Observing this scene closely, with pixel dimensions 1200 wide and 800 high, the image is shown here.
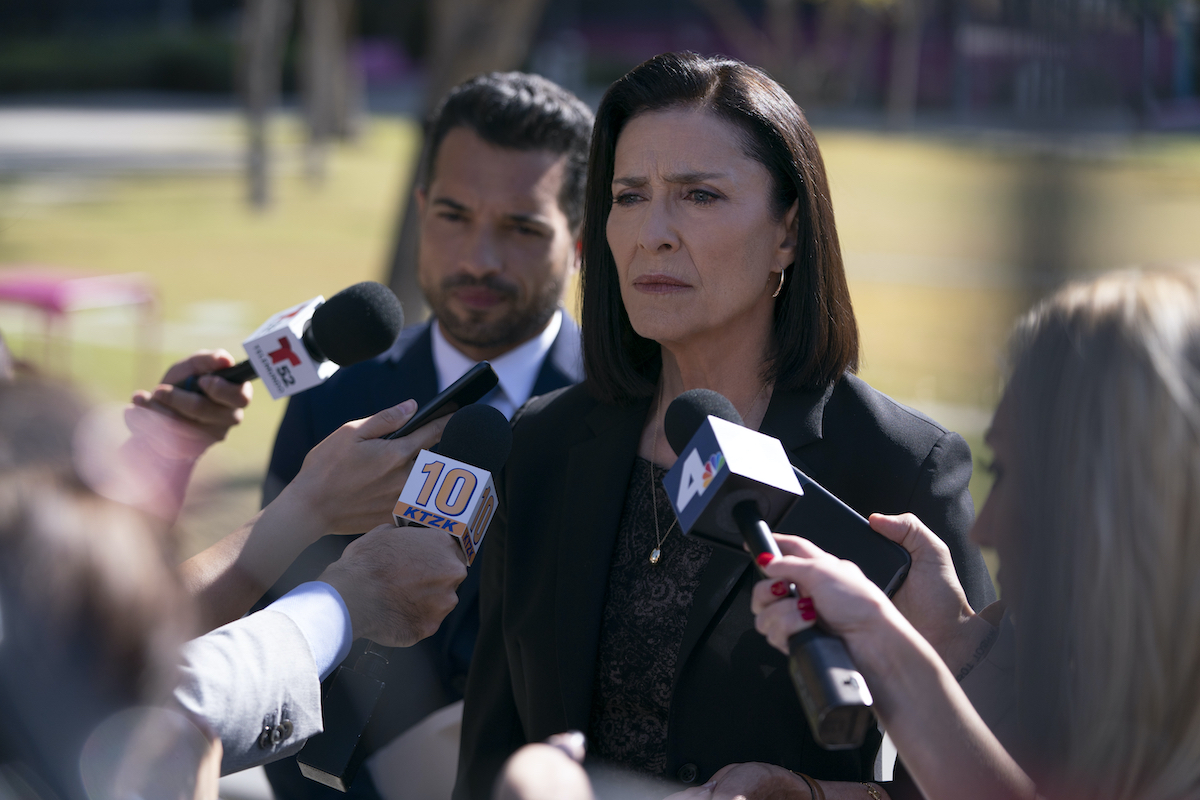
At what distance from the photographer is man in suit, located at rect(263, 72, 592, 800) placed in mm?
2779

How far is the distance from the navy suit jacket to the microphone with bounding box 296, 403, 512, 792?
63 centimetres

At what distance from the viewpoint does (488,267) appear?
9.20ft

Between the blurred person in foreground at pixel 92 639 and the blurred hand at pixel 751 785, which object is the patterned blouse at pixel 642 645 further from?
the blurred person in foreground at pixel 92 639

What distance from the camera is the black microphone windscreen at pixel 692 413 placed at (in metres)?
1.64

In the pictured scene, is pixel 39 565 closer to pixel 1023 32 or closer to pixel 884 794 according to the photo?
pixel 1023 32

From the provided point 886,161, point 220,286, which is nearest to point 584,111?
point 220,286

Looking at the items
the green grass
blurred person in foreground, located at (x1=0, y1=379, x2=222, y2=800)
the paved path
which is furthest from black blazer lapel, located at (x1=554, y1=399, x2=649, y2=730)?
the paved path

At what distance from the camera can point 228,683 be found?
1534mm

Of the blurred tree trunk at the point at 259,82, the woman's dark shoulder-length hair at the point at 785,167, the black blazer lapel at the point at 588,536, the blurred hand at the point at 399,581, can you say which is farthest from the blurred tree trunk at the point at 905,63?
the blurred hand at the point at 399,581

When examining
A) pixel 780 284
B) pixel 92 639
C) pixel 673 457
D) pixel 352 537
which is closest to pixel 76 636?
pixel 92 639

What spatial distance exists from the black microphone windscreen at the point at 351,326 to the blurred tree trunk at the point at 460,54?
386cm

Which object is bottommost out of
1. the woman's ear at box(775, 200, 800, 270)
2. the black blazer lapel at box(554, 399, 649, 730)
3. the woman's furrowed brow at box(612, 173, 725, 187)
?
the black blazer lapel at box(554, 399, 649, 730)

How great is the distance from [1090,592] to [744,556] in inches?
23.7

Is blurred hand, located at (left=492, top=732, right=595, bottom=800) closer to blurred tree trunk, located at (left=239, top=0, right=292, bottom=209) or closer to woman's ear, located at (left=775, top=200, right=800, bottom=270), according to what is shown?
woman's ear, located at (left=775, top=200, right=800, bottom=270)
